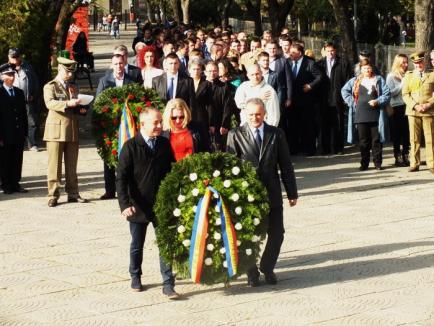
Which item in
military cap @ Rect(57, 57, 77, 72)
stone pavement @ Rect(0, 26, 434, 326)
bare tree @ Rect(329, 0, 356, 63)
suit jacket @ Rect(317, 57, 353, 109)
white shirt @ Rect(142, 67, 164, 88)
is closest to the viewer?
stone pavement @ Rect(0, 26, 434, 326)

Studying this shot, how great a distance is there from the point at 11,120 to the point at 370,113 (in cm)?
560

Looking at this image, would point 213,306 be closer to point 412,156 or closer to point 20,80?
point 412,156

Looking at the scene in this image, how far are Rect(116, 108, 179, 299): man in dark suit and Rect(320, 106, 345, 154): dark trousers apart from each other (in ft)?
35.0

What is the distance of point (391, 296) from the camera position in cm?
1052

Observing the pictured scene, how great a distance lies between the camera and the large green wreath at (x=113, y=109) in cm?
1578

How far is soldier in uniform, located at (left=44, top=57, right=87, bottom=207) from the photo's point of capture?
16047 mm

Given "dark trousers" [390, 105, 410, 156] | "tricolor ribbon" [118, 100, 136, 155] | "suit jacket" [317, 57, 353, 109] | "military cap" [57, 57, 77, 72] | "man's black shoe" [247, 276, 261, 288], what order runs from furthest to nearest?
"suit jacket" [317, 57, 353, 109] < "dark trousers" [390, 105, 410, 156] < "military cap" [57, 57, 77, 72] < "tricolor ribbon" [118, 100, 136, 155] < "man's black shoe" [247, 276, 261, 288]

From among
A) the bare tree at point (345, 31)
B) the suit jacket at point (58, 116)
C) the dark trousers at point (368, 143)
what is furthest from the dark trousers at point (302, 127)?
the bare tree at point (345, 31)

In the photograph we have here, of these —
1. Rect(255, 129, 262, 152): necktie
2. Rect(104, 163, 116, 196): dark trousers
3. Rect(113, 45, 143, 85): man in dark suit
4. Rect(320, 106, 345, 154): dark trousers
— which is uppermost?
Rect(113, 45, 143, 85): man in dark suit

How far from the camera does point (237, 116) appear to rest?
58.6 ft

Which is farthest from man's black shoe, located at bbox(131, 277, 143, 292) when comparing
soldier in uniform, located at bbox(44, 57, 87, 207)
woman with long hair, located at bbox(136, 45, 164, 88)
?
woman with long hair, located at bbox(136, 45, 164, 88)

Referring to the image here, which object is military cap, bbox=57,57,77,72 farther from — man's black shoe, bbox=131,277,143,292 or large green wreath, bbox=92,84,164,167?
man's black shoe, bbox=131,277,143,292

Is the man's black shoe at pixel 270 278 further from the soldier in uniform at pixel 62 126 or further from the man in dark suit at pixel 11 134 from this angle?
the man in dark suit at pixel 11 134

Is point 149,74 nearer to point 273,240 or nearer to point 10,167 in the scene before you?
point 10,167
